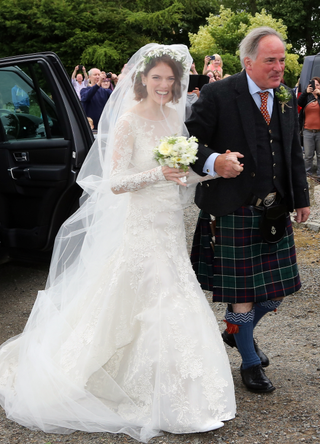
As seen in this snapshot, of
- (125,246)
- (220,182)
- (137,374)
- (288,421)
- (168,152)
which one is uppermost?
(168,152)

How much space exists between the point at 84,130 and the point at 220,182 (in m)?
1.96

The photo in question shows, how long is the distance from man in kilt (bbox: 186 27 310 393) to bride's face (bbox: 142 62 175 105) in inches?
7.4

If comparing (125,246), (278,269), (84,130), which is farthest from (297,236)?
(125,246)

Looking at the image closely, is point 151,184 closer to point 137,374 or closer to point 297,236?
point 137,374

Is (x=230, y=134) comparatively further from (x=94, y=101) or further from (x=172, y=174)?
(x=94, y=101)

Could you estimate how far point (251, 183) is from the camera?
9.95ft

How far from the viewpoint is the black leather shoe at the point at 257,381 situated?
124 inches

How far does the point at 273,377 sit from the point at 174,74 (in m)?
1.91

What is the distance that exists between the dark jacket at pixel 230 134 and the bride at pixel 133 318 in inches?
6.7

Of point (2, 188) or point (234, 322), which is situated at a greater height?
point (2, 188)

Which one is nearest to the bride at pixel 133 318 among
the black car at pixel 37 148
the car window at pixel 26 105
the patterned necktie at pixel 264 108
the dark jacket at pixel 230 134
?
the dark jacket at pixel 230 134

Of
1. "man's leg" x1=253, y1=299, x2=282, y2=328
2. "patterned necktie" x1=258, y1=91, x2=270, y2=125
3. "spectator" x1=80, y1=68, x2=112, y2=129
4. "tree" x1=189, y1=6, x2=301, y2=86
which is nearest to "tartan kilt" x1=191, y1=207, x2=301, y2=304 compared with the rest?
"man's leg" x1=253, y1=299, x2=282, y2=328

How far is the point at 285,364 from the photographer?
11.8 ft

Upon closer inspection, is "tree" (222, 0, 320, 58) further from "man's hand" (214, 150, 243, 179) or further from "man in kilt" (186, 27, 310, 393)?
"man's hand" (214, 150, 243, 179)
